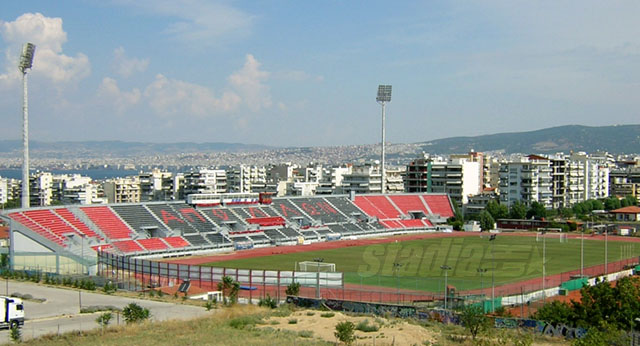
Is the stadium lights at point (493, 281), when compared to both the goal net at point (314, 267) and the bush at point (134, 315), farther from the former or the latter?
the bush at point (134, 315)

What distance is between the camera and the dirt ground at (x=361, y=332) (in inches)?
986

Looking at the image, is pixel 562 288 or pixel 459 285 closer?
pixel 562 288

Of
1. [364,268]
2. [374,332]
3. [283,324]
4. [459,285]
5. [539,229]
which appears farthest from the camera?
[539,229]

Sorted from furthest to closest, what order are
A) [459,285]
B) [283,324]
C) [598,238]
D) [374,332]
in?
[598,238] → [459,285] → [283,324] → [374,332]

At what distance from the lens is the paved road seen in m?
28.7

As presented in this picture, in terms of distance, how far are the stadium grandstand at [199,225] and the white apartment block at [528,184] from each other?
45.2ft

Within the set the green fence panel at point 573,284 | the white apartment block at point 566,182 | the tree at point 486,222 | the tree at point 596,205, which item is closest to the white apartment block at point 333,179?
the tree at point 486,222

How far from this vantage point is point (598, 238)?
269 ft

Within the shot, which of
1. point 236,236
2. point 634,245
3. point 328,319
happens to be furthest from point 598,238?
point 328,319

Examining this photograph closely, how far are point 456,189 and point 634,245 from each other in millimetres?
41922

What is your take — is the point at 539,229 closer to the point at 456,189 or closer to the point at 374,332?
the point at 456,189

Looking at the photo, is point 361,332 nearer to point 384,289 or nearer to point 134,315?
point 134,315

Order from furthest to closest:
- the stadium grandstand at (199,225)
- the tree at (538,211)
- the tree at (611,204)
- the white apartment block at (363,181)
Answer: the white apartment block at (363,181)
the tree at (611,204)
the tree at (538,211)
the stadium grandstand at (199,225)

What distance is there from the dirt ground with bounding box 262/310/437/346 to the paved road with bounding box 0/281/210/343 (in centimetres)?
493
